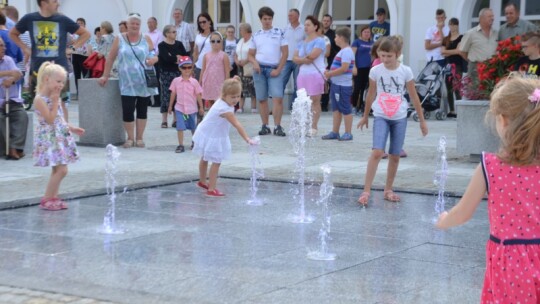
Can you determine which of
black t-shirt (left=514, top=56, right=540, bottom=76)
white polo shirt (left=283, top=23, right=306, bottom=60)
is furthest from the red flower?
white polo shirt (left=283, top=23, right=306, bottom=60)

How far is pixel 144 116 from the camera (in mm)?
13500

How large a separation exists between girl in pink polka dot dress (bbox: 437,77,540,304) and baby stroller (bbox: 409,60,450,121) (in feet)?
45.9

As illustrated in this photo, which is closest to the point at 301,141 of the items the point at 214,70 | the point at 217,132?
the point at 214,70

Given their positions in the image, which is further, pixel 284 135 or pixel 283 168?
pixel 284 135

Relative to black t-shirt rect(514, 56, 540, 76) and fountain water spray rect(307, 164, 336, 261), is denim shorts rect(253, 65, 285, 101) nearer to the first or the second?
black t-shirt rect(514, 56, 540, 76)

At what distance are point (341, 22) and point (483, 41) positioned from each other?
296 inches

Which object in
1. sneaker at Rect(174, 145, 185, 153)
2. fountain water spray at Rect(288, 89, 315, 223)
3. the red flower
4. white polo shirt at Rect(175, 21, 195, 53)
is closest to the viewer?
fountain water spray at Rect(288, 89, 315, 223)

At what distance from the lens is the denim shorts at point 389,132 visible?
8.88m

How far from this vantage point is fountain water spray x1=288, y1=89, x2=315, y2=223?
27.0 ft

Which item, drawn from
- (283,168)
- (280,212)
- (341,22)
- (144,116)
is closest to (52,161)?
(280,212)

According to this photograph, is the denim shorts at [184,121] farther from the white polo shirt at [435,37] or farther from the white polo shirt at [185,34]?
the white polo shirt at [185,34]

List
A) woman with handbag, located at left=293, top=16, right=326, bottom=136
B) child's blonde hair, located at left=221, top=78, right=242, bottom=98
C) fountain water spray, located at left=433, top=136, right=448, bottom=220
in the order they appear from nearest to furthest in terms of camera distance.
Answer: fountain water spray, located at left=433, top=136, right=448, bottom=220
child's blonde hair, located at left=221, top=78, right=242, bottom=98
woman with handbag, located at left=293, top=16, right=326, bottom=136

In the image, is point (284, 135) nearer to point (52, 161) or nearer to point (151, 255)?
point (52, 161)

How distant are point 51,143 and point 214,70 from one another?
20.4 feet
